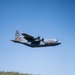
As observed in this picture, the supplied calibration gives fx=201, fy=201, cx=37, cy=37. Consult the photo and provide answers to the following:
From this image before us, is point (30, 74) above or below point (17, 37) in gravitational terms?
below

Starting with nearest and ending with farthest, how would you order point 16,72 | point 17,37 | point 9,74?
1. point 9,74
2. point 16,72
3. point 17,37

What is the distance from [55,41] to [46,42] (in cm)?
408

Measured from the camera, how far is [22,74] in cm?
5319

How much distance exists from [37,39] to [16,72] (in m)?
28.0

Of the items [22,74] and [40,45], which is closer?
[22,74]

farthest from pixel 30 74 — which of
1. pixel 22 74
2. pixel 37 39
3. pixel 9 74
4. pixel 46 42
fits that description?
pixel 37 39

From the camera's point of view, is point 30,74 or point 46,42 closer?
point 30,74

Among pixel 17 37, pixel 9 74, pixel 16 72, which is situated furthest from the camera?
pixel 17 37

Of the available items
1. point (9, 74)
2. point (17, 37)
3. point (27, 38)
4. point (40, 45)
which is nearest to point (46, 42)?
point (40, 45)

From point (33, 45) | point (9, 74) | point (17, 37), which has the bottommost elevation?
point (9, 74)

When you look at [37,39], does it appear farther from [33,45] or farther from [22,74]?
[22,74]

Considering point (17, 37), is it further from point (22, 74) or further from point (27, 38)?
point (22, 74)

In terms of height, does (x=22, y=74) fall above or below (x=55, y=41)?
below

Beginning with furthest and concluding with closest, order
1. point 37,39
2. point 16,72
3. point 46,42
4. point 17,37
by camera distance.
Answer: point 17,37
point 37,39
point 46,42
point 16,72
